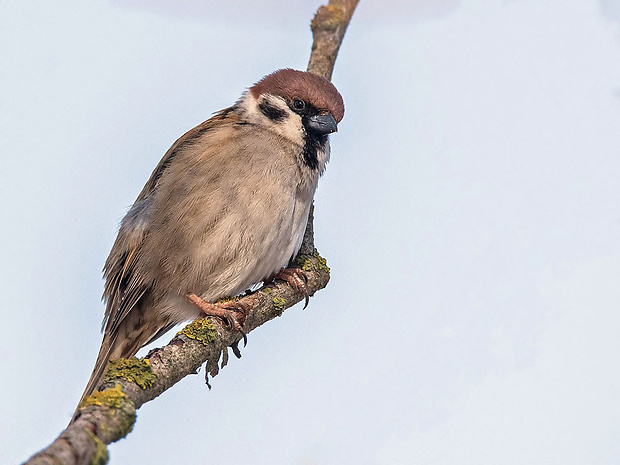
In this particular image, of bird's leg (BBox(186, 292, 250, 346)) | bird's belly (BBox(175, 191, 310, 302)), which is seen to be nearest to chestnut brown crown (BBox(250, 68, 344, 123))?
bird's belly (BBox(175, 191, 310, 302))

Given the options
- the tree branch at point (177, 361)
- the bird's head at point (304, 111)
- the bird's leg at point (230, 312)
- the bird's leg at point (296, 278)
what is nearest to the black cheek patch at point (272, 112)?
the bird's head at point (304, 111)

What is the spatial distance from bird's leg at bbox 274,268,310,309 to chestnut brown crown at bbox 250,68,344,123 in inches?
36.9

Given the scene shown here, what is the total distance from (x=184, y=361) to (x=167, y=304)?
4.15 ft

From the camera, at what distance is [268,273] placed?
4203mm

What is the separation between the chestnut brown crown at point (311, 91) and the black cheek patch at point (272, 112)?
0.08 meters

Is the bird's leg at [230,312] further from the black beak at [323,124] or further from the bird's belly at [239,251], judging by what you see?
the black beak at [323,124]

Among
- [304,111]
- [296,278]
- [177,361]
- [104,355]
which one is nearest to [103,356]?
[104,355]

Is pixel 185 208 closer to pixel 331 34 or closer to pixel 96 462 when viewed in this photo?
pixel 331 34

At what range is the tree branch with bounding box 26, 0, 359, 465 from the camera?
6.41ft

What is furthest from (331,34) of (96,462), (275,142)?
(96,462)

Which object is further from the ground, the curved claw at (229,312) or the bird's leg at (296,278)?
the bird's leg at (296,278)

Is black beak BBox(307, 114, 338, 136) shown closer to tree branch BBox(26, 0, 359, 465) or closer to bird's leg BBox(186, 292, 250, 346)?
tree branch BBox(26, 0, 359, 465)

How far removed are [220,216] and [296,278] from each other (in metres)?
0.55

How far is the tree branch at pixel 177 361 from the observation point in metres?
1.96
